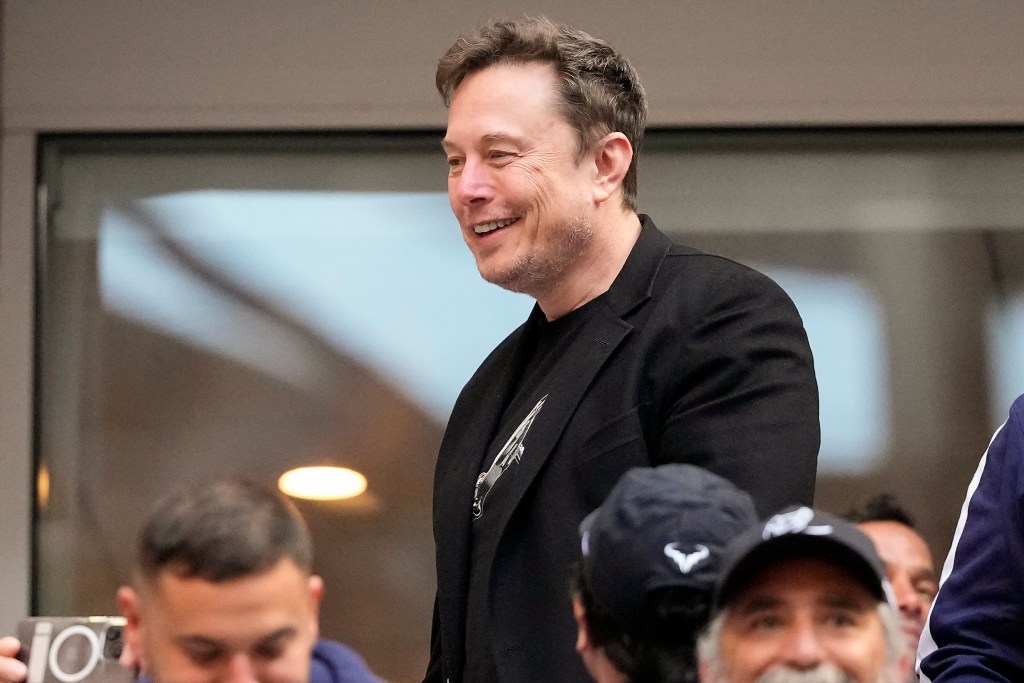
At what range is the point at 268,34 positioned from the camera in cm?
504

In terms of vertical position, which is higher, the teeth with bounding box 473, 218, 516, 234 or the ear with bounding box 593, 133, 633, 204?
the ear with bounding box 593, 133, 633, 204

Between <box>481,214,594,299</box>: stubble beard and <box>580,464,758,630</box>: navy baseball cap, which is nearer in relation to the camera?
<box>580,464,758,630</box>: navy baseball cap

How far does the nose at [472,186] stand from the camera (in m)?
2.65

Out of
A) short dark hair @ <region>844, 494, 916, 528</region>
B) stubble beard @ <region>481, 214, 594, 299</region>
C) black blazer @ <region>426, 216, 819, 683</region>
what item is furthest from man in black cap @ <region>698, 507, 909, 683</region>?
short dark hair @ <region>844, 494, 916, 528</region>

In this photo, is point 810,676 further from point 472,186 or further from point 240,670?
point 472,186

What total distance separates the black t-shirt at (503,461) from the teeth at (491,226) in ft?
0.58

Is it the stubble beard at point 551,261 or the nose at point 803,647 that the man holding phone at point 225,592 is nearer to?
the nose at point 803,647

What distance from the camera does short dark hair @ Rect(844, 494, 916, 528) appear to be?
3.85 m

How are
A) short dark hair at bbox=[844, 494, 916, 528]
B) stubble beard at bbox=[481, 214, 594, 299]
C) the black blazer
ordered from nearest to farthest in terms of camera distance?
the black blazer < stubble beard at bbox=[481, 214, 594, 299] < short dark hair at bbox=[844, 494, 916, 528]

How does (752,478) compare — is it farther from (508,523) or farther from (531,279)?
(531,279)

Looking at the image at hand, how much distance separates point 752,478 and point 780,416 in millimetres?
122

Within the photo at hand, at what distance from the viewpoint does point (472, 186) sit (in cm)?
266

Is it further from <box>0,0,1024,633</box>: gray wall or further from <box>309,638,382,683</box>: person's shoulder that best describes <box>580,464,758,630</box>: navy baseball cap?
<box>0,0,1024,633</box>: gray wall

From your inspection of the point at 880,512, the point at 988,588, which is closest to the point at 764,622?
the point at 988,588
